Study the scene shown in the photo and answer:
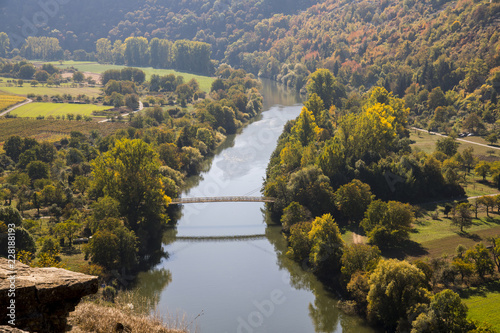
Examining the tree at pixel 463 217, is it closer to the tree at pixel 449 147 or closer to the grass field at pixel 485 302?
the grass field at pixel 485 302

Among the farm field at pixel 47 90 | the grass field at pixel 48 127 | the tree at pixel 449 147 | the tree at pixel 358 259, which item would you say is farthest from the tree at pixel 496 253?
the farm field at pixel 47 90

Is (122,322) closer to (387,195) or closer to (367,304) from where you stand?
(367,304)

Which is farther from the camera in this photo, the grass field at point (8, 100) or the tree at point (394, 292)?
the grass field at point (8, 100)

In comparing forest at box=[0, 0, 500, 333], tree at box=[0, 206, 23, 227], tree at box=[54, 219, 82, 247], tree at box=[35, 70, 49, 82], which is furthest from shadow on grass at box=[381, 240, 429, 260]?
tree at box=[35, 70, 49, 82]

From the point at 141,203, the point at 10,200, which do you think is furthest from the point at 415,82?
the point at 10,200

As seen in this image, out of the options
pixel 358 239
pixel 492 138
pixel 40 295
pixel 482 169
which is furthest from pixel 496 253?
pixel 492 138

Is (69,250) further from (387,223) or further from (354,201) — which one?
(387,223)

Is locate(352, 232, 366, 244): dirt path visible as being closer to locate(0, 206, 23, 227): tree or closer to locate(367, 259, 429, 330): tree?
locate(367, 259, 429, 330): tree
